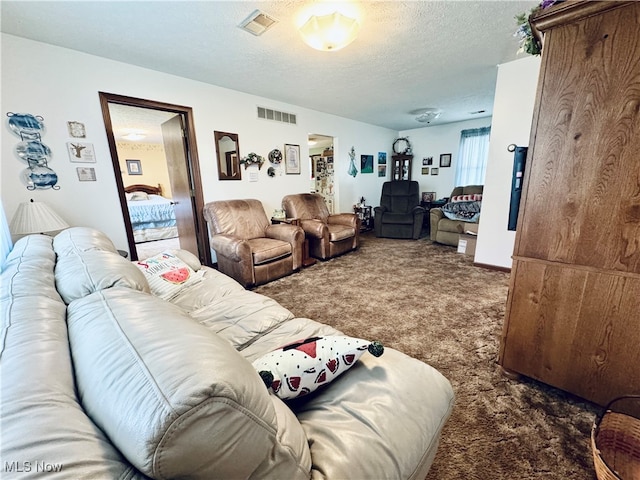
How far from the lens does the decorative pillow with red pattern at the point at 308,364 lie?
0.74m

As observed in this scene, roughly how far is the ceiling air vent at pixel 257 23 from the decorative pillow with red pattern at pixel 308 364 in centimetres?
221

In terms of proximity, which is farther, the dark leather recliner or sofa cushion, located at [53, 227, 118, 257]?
the dark leather recliner

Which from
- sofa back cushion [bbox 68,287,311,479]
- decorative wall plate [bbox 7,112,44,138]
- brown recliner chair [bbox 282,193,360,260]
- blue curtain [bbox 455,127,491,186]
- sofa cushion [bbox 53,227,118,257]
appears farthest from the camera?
blue curtain [bbox 455,127,491,186]

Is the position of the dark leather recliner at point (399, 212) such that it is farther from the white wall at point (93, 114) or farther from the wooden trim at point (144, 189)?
the wooden trim at point (144, 189)

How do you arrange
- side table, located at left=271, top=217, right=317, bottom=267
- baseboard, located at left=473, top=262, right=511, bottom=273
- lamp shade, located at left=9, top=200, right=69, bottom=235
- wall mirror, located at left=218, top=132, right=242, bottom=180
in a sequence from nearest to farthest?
1. lamp shade, located at left=9, top=200, right=69, bottom=235
2. baseboard, located at left=473, top=262, right=511, bottom=273
3. wall mirror, located at left=218, top=132, right=242, bottom=180
4. side table, located at left=271, top=217, right=317, bottom=267

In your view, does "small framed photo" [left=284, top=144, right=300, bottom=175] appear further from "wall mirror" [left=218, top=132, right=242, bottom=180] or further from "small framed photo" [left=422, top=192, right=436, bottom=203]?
"small framed photo" [left=422, top=192, right=436, bottom=203]

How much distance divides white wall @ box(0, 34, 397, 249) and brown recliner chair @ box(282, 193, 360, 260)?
0.53 metres

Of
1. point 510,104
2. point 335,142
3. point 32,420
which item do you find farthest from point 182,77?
point 510,104

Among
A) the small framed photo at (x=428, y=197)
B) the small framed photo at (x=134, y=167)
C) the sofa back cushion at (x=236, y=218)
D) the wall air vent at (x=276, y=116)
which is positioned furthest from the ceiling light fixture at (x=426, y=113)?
the small framed photo at (x=134, y=167)

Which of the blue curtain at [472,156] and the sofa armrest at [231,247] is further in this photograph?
the blue curtain at [472,156]

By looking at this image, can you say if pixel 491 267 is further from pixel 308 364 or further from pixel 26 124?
pixel 26 124

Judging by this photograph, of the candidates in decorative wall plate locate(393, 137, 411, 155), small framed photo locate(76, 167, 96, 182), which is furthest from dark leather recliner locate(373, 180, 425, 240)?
small framed photo locate(76, 167, 96, 182)

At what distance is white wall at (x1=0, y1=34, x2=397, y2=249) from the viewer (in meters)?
2.14

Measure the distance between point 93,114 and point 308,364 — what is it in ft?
10.2
